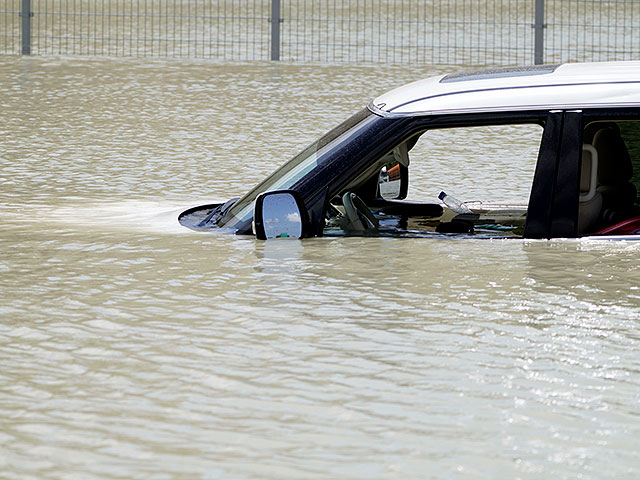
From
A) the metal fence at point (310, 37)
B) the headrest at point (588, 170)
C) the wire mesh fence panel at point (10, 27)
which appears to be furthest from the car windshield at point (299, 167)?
the wire mesh fence panel at point (10, 27)

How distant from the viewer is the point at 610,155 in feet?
19.4

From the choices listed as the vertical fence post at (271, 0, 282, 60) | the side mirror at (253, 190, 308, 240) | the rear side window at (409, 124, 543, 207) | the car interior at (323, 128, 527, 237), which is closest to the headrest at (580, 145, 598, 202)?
the car interior at (323, 128, 527, 237)

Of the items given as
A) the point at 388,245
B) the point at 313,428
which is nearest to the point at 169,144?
the point at 388,245

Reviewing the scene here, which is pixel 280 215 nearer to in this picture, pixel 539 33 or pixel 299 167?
pixel 299 167

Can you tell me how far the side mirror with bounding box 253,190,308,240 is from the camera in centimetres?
612

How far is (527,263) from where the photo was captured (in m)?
6.04

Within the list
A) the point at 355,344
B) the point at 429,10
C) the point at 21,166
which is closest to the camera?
the point at 355,344

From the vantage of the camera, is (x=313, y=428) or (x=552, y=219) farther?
(x=552, y=219)

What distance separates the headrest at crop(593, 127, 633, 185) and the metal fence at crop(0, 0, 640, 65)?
45.2ft

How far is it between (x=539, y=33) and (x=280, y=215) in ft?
45.8

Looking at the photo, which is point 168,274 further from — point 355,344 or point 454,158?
point 454,158

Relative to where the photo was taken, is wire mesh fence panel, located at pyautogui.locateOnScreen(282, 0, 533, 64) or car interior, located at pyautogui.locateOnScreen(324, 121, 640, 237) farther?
wire mesh fence panel, located at pyautogui.locateOnScreen(282, 0, 533, 64)

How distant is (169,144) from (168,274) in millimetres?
6199

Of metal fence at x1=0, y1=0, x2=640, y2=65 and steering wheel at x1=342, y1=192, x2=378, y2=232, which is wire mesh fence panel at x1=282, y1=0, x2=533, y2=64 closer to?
metal fence at x1=0, y1=0, x2=640, y2=65
